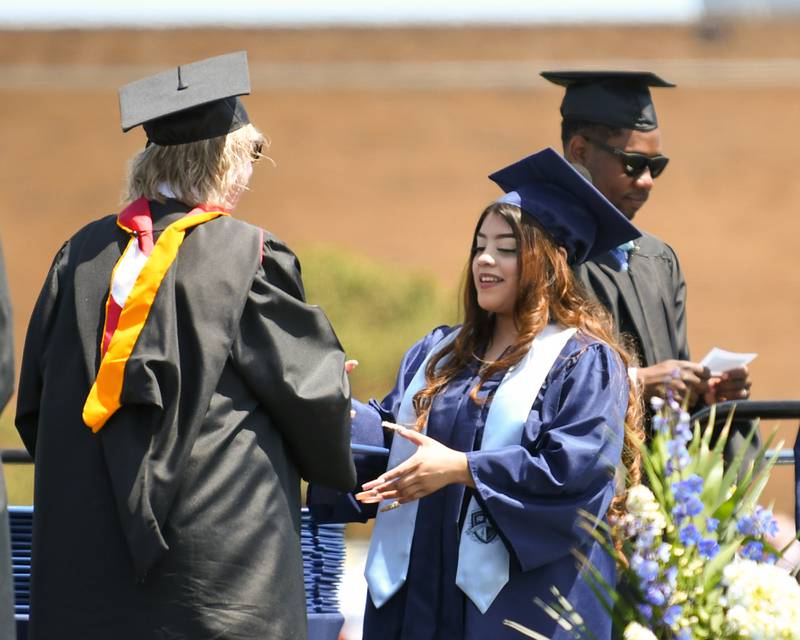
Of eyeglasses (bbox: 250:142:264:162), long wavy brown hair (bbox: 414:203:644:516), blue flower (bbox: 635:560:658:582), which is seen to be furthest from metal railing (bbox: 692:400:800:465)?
eyeglasses (bbox: 250:142:264:162)

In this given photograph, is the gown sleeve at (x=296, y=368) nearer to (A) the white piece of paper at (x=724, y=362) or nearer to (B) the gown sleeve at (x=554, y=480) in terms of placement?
(B) the gown sleeve at (x=554, y=480)

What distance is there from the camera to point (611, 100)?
5.84 metres

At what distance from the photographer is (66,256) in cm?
415

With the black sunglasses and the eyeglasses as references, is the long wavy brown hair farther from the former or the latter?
the black sunglasses

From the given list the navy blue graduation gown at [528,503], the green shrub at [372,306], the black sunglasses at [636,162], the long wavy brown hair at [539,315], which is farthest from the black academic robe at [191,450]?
the green shrub at [372,306]

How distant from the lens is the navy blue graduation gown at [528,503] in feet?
13.7

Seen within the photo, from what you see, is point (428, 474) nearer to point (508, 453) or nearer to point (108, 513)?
point (508, 453)

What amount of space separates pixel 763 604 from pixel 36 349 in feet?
6.69

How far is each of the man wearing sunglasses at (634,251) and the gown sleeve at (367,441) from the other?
0.83 m

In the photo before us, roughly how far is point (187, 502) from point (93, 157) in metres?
28.6

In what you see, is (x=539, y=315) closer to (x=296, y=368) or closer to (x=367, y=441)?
(x=367, y=441)

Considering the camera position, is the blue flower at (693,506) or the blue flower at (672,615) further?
the blue flower at (693,506)

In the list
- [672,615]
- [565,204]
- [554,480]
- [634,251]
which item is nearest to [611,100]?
[634,251]

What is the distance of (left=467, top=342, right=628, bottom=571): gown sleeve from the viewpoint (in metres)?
4.16
